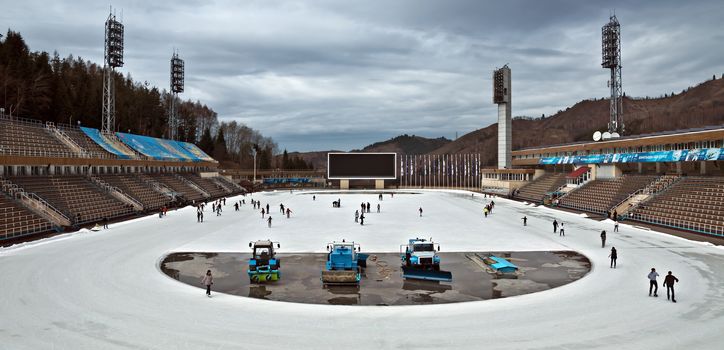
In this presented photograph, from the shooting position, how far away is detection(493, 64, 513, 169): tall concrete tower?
96.6 m

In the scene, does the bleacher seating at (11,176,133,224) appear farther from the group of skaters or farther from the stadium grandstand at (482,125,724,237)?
the stadium grandstand at (482,125,724,237)

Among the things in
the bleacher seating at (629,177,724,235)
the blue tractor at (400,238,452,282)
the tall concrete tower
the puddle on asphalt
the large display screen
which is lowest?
the puddle on asphalt

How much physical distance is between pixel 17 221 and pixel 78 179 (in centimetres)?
1732

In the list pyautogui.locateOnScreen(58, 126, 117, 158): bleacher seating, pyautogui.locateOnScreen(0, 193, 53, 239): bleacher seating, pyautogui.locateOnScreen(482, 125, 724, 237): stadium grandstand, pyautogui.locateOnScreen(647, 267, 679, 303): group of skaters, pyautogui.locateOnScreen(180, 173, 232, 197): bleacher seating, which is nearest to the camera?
pyautogui.locateOnScreen(647, 267, 679, 303): group of skaters

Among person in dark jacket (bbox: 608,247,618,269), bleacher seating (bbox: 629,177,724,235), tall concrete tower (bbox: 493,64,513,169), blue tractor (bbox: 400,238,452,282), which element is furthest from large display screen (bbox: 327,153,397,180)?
person in dark jacket (bbox: 608,247,618,269)

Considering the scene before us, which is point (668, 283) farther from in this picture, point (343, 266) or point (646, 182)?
point (646, 182)

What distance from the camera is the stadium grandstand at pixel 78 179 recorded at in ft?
126

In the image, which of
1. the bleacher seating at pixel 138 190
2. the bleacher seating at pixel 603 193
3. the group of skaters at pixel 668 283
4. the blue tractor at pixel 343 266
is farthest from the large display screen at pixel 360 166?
the group of skaters at pixel 668 283

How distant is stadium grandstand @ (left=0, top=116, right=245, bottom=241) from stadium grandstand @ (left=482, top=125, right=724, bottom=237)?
2063 inches

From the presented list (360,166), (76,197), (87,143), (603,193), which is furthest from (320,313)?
(360,166)

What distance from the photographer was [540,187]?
260 feet

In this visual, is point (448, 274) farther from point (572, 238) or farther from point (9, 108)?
point (9, 108)

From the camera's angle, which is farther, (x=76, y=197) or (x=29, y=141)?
(x=29, y=141)

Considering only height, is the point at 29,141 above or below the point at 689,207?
above
